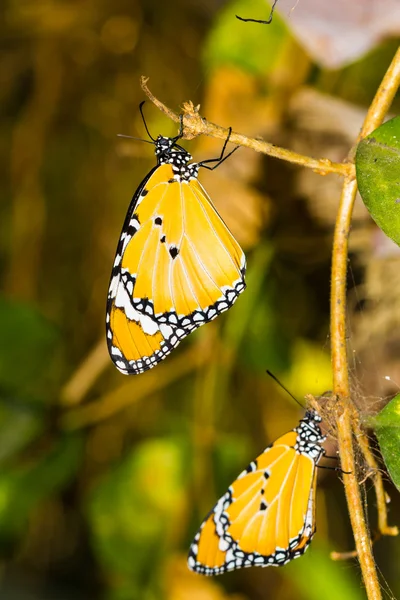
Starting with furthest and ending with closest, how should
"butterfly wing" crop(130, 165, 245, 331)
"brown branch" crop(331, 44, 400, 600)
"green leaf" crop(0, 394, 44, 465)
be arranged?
"green leaf" crop(0, 394, 44, 465) → "butterfly wing" crop(130, 165, 245, 331) → "brown branch" crop(331, 44, 400, 600)

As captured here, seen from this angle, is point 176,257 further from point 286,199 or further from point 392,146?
point 286,199

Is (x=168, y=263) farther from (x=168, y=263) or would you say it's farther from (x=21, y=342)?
(x=21, y=342)

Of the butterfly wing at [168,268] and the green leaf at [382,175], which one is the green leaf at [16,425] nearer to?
the butterfly wing at [168,268]

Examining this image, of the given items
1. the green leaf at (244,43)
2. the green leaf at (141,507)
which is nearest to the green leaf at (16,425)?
the green leaf at (141,507)

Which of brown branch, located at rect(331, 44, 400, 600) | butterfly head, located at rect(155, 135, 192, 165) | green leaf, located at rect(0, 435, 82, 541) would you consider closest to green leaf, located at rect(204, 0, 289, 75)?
butterfly head, located at rect(155, 135, 192, 165)

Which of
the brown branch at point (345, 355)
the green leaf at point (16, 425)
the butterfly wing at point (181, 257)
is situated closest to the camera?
the brown branch at point (345, 355)

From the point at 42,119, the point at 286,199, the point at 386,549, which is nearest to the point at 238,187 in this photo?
the point at 286,199

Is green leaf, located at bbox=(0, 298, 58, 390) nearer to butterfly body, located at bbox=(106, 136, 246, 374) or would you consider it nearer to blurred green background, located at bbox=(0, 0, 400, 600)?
blurred green background, located at bbox=(0, 0, 400, 600)
